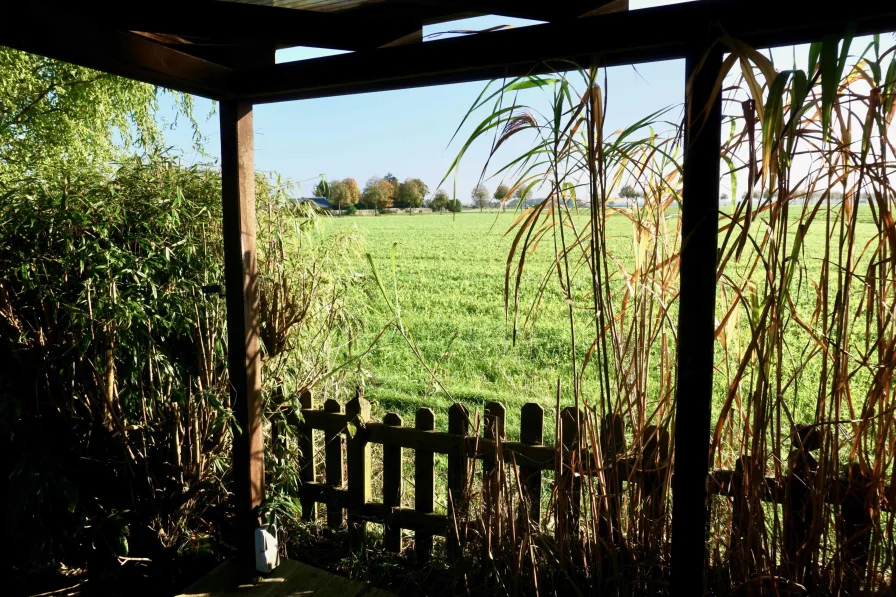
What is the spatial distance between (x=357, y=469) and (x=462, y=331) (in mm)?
4660

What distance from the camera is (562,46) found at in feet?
4.29

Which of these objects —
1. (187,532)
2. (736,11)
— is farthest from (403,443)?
(736,11)

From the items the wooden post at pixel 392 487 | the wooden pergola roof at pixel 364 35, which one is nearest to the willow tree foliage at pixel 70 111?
the wooden pergola roof at pixel 364 35

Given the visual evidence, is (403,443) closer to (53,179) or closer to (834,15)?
(53,179)

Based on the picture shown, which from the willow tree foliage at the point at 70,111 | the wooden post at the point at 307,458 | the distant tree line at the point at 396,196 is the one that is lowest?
the wooden post at the point at 307,458

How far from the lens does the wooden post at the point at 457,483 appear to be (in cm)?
189

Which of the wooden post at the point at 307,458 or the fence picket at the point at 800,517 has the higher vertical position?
the fence picket at the point at 800,517

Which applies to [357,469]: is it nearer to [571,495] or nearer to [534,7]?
[571,495]

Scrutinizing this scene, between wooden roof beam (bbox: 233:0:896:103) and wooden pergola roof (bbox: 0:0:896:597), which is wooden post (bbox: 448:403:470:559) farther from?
wooden roof beam (bbox: 233:0:896:103)

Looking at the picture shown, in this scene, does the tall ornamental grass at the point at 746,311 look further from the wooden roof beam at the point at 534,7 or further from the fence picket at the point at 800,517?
the wooden roof beam at the point at 534,7

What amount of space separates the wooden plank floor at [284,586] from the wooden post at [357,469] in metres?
0.38

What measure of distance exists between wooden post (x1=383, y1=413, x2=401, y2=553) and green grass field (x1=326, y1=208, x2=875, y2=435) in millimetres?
368

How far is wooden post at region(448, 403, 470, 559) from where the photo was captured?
1890 millimetres

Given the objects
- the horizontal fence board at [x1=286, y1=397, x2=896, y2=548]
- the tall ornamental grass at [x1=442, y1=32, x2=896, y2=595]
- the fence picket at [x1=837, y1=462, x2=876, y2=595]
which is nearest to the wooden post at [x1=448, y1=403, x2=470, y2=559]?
the horizontal fence board at [x1=286, y1=397, x2=896, y2=548]
